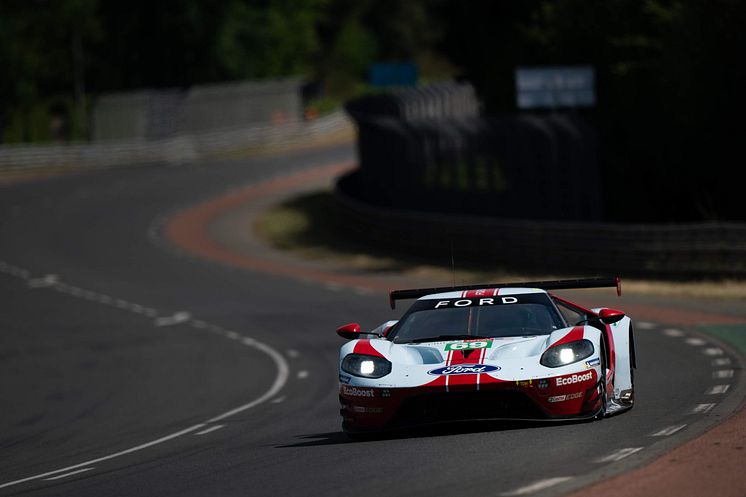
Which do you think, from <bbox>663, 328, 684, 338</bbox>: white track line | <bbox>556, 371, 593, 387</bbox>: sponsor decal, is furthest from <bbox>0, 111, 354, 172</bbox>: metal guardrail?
<bbox>556, 371, 593, 387</bbox>: sponsor decal

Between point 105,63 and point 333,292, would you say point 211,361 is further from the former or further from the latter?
point 105,63

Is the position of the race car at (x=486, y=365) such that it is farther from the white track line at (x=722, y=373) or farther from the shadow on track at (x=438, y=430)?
the white track line at (x=722, y=373)

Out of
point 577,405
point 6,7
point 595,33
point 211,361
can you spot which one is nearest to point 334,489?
point 577,405

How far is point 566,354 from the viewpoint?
11.5m

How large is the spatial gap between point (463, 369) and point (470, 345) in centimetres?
50

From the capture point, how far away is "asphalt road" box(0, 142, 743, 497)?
10172 mm

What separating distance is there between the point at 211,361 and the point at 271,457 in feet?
40.0

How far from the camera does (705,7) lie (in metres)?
33.0

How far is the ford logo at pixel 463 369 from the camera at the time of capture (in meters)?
11.3

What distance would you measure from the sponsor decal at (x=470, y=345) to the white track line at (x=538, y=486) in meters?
2.54

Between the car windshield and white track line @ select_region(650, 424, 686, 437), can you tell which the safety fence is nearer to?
the car windshield

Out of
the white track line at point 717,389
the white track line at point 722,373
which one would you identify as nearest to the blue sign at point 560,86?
the white track line at point 722,373

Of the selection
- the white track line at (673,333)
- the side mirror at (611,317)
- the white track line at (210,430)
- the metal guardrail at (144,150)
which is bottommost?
the metal guardrail at (144,150)

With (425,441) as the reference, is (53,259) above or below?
below
